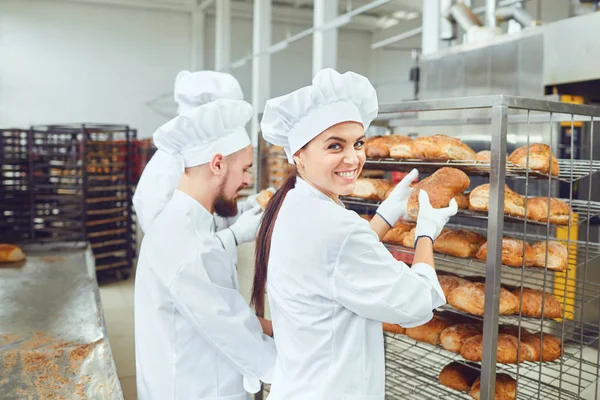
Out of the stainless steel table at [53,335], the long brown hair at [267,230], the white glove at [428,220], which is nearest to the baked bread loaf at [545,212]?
the white glove at [428,220]

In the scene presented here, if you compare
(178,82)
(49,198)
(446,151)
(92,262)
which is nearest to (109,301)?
(49,198)

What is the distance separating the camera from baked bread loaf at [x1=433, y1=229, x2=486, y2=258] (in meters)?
1.88

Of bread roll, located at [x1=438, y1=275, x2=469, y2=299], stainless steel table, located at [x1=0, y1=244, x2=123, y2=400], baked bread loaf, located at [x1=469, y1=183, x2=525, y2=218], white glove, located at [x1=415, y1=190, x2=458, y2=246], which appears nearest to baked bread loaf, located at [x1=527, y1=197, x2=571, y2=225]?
baked bread loaf, located at [x1=469, y1=183, x2=525, y2=218]

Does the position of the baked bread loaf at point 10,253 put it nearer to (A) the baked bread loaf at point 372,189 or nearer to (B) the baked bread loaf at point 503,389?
(A) the baked bread loaf at point 372,189

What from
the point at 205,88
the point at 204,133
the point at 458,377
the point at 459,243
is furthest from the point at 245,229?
the point at 205,88

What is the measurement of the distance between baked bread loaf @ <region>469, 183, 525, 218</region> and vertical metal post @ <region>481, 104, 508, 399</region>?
27 cm

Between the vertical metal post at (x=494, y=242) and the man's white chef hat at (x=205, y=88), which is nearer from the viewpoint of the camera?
the vertical metal post at (x=494, y=242)

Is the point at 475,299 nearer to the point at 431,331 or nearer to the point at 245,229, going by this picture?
the point at 431,331

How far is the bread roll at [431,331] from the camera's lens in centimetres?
199

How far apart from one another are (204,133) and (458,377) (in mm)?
1219

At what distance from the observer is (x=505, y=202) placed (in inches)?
69.1

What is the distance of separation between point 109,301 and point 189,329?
3663 millimetres

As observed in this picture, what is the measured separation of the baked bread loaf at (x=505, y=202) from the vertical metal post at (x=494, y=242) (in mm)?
266

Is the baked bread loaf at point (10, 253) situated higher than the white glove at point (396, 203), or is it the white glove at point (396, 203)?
the white glove at point (396, 203)
